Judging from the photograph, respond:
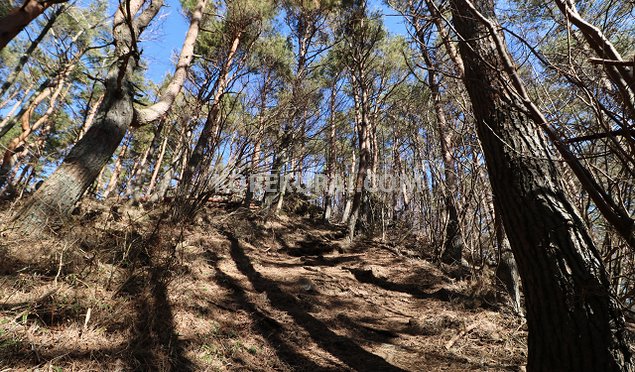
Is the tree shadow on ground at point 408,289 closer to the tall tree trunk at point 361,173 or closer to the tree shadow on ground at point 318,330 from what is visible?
the tree shadow on ground at point 318,330

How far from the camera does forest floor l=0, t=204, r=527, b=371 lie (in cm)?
190

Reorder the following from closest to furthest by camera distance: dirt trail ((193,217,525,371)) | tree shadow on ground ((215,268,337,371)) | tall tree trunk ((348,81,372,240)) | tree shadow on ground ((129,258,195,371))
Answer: tree shadow on ground ((129,258,195,371)), tree shadow on ground ((215,268,337,371)), dirt trail ((193,217,525,371)), tall tree trunk ((348,81,372,240))

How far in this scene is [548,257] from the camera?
1563 millimetres

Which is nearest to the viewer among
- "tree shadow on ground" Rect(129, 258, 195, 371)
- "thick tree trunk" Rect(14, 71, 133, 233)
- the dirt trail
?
"tree shadow on ground" Rect(129, 258, 195, 371)

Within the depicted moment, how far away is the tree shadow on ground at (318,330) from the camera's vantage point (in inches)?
98.8

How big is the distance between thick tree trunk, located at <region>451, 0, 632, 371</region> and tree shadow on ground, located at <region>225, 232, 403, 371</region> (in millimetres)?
1266

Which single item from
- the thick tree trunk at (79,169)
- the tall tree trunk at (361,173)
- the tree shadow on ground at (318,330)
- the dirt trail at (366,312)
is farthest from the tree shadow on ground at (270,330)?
the tall tree trunk at (361,173)

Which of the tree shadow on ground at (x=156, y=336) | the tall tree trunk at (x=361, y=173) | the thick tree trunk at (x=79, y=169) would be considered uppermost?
the tall tree trunk at (x=361, y=173)

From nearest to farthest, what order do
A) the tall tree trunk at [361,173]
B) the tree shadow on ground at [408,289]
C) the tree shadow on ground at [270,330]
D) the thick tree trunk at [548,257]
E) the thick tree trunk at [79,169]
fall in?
the thick tree trunk at [548,257]
the tree shadow on ground at [270,330]
the thick tree trunk at [79,169]
the tree shadow on ground at [408,289]
the tall tree trunk at [361,173]

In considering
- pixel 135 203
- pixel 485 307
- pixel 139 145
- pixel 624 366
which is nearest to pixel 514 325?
pixel 485 307

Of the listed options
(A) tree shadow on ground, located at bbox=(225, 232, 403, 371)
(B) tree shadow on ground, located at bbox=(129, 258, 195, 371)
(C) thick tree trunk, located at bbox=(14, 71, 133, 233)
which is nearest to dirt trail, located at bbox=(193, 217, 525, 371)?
(A) tree shadow on ground, located at bbox=(225, 232, 403, 371)

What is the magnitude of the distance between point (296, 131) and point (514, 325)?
3.44 metres

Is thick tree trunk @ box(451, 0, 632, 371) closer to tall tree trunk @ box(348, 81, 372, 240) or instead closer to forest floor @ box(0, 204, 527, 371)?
forest floor @ box(0, 204, 527, 371)

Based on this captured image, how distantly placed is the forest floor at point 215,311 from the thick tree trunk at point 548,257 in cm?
109
